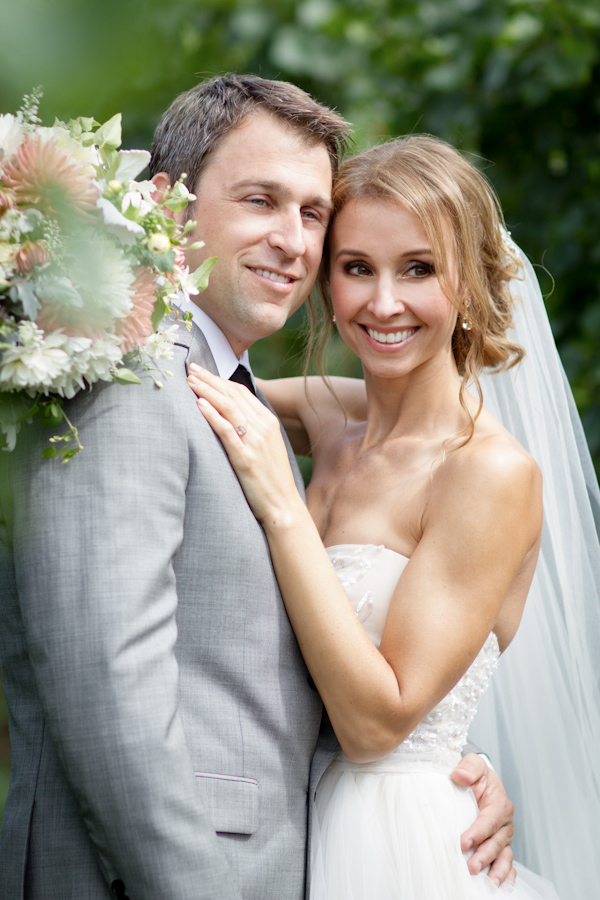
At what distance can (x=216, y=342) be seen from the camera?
2.40 metres

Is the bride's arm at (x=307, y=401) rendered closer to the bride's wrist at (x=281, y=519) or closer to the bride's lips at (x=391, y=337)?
the bride's lips at (x=391, y=337)

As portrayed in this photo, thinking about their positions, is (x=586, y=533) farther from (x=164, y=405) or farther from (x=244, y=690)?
(x=164, y=405)

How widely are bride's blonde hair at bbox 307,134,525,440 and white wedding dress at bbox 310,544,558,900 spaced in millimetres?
593

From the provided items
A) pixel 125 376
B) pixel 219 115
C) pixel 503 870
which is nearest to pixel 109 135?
pixel 125 376

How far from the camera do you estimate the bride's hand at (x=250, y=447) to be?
2.01 meters

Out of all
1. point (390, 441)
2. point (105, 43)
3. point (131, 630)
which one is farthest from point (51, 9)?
point (390, 441)

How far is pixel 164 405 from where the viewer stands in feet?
5.94

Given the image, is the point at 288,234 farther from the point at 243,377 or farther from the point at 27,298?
the point at 27,298

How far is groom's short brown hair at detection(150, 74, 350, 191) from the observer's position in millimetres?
2451

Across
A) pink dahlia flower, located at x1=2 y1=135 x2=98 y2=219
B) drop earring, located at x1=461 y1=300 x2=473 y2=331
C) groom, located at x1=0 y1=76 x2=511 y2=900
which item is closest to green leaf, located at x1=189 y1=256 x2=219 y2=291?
groom, located at x1=0 y1=76 x2=511 y2=900

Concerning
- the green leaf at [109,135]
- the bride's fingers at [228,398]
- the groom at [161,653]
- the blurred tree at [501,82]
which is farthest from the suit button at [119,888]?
the blurred tree at [501,82]

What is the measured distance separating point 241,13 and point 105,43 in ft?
15.5

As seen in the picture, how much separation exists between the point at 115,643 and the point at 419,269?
5.30 feet

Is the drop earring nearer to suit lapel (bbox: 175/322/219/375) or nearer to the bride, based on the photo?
the bride
